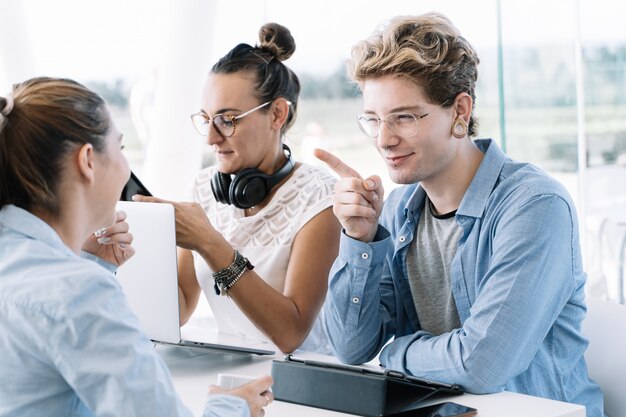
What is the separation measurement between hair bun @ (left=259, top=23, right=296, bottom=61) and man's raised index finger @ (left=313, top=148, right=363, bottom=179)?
704mm

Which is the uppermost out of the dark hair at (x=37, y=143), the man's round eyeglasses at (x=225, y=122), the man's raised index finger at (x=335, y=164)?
the dark hair at (x=37, y=143)

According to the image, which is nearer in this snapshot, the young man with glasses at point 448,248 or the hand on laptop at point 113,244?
the young man with glasses at point 448,248

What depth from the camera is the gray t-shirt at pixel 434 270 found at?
2.14 meters

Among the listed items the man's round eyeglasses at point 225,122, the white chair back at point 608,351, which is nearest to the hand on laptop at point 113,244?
the man's round eyeglasses at point 225,122

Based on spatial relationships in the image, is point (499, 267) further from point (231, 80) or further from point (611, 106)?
point (611, 106)

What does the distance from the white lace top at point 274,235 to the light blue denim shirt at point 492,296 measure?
29cm

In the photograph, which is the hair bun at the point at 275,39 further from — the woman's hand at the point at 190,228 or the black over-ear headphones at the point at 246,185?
the woman's hand at the point at 190,228

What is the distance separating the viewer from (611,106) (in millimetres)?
4383

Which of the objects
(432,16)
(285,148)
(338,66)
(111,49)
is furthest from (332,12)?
(432,16)

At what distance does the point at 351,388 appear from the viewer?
5.78 feet

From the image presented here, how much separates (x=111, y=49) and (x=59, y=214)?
3.95 m

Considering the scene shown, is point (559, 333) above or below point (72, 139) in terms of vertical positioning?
below

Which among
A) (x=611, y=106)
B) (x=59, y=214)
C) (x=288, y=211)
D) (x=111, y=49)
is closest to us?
(x=59, y=214)

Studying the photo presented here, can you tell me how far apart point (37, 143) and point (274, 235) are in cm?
120
